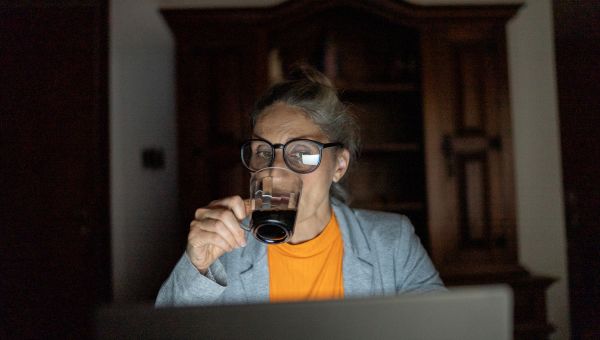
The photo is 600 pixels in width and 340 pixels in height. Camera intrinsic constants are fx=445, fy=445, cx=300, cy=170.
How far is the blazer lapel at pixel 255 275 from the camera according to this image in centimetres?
114

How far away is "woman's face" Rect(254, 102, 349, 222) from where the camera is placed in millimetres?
1175

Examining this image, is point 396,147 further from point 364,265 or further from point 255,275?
point 255,275

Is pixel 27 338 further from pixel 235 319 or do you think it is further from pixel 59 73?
pixel 235 319

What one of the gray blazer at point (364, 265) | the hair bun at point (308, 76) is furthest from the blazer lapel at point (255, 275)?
the hair bun at point (308, 76)

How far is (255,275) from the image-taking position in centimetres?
116

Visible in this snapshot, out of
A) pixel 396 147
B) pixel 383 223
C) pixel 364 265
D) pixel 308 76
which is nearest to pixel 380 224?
pixel 383 223

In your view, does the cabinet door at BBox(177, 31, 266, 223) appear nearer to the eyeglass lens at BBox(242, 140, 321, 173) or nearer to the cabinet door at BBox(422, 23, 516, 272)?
the cabinet door at BBox(422, 23, 516, 272)

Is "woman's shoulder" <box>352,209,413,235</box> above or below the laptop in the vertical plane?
above

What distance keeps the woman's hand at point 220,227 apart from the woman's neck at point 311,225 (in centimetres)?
30

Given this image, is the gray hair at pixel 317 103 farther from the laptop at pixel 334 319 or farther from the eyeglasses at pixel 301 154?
the laptop at pixel 334 319

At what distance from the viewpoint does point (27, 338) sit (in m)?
1.95

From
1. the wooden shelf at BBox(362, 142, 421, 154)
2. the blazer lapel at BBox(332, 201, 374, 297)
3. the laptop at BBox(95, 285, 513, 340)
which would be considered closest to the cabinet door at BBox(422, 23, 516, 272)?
the wooden shelf at BBox(362, 142, 421, 154)

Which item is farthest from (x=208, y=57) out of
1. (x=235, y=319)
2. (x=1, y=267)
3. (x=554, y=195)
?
(x=554, y=195)

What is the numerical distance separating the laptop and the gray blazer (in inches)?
24.5
